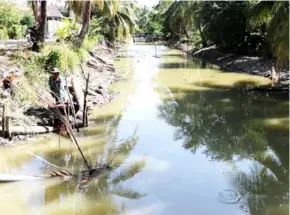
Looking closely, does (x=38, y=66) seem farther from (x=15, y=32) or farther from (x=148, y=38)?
(x=148, y=38)

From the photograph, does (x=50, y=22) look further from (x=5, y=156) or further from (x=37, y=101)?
(x=5, y=156)

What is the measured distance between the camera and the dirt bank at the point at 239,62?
78.5 feet

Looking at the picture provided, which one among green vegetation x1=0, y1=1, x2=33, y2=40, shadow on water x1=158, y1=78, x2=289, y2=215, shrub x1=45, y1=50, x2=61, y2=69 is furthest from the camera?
green vegetation x1=0, y1=1, x2=33, y2=40

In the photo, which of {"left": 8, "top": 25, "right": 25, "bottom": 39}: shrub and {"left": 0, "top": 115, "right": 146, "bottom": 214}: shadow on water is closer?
{"left": 0, "top": 115, "right": 146, "bottom": 214}: shadow on water

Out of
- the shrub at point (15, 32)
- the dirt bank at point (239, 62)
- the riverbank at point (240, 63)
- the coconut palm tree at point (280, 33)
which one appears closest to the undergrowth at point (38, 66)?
the coconut palm tree at point (280, 33)

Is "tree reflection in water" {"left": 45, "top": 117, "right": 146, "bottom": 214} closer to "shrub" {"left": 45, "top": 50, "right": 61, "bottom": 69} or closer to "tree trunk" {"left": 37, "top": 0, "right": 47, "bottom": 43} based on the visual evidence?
"shrub" {"left": 45, "top": 50, "right": 61, "bottom": 69}

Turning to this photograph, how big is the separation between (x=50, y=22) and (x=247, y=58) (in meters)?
25.7

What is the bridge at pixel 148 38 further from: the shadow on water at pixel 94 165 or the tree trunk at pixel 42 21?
the shadow on water at pixel 94 165

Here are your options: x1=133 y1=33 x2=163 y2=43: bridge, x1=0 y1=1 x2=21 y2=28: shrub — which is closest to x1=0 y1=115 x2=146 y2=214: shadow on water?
x1=0 y1=1 x2=21 y2=28: shrub

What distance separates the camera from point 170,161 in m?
10.3

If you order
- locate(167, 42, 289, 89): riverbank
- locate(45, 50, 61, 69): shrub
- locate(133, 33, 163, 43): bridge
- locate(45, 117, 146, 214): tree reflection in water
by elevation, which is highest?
locate(133, 33, 163, 43): bridge

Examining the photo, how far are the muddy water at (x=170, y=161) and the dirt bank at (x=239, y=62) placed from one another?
6115 mm

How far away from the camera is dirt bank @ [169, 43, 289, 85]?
23.9 m

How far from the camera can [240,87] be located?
21031 mm
